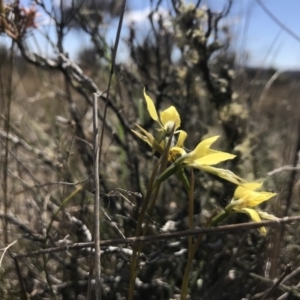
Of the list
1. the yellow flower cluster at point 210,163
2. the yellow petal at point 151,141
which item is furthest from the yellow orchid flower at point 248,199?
the yellow petal at point 151,141

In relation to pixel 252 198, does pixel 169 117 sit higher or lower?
higher

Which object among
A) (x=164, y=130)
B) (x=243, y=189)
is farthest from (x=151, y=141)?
(x=243, y=189)

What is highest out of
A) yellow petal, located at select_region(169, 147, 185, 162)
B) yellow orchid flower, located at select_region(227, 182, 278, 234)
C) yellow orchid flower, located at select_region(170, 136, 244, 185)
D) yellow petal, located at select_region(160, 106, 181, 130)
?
yellow petal, located at select_region(160, 106, 181, 130)

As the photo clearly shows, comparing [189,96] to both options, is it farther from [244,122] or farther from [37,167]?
[37,167]

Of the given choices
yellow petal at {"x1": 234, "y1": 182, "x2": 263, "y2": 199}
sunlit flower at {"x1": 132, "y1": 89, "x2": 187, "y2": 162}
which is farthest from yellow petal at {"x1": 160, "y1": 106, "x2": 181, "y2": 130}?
yellow petal at {"x1": 234, "y1": 182, "x2": 263, "y2": 199}

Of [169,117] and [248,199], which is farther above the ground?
[169,117]

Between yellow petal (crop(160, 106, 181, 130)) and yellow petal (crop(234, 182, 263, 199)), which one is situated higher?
yellow petal (crop(160, 106, 181, 130))

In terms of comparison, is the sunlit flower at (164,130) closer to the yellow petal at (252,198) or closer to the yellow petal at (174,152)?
the yellow petal at (174,152)

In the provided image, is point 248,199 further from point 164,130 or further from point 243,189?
point 164,130

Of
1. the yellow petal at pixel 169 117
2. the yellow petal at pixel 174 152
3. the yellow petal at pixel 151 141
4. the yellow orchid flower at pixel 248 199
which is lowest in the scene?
the yellow orchid flower at pixel 248 199

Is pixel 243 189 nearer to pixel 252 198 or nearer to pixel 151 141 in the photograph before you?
pixel 252 198

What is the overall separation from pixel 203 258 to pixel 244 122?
0.51 m

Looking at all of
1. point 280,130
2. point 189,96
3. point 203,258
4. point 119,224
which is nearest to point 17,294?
point 119,224

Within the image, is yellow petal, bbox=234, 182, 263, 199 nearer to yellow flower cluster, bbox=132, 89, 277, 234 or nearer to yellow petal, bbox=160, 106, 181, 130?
yellow flower cluster, bbox=132, 89, 277, 234
